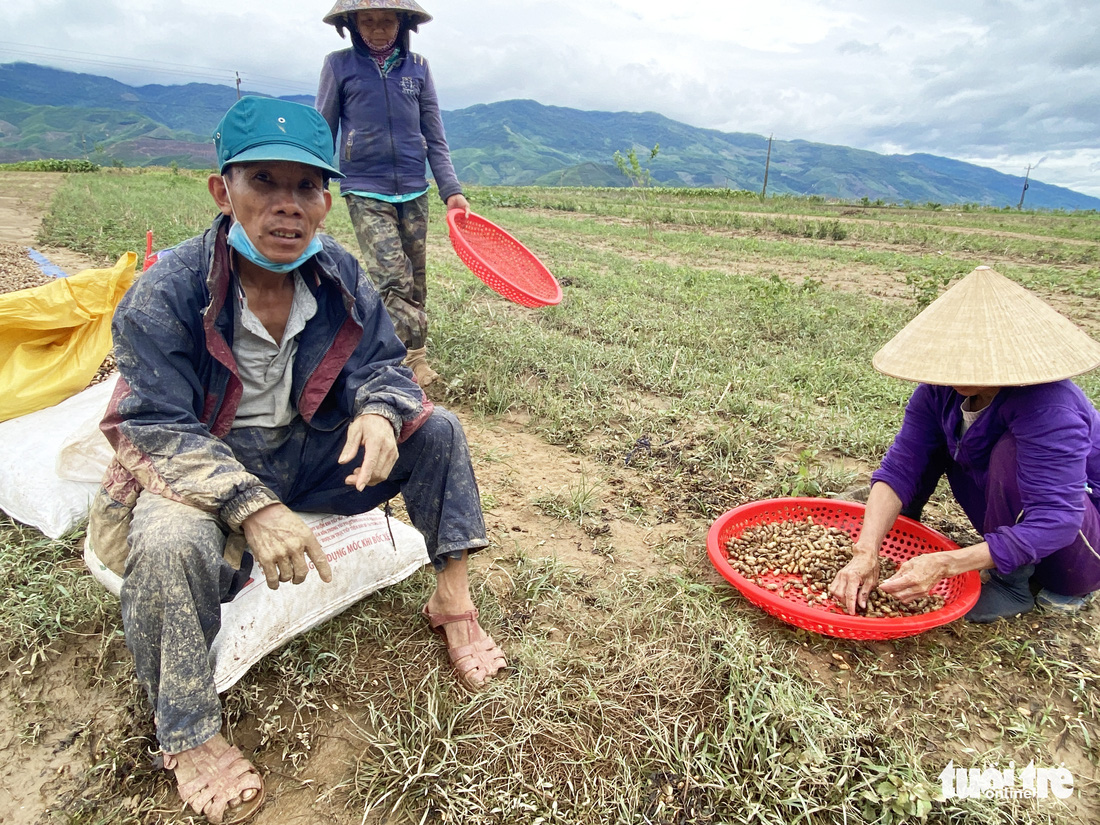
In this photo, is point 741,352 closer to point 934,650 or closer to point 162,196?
point 934,650

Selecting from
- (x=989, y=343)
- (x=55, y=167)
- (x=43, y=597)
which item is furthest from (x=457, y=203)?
(x=55, y=167)

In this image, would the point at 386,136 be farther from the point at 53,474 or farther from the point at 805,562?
the point at 805,562

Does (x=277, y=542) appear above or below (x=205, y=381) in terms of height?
below

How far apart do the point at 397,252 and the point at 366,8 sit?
3.69ft

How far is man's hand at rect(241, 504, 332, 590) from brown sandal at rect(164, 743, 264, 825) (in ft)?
1.38

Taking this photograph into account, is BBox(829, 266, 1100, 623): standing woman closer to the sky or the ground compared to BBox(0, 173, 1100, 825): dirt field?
closer to the sky

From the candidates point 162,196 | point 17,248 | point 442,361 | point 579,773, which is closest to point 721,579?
point 579,773

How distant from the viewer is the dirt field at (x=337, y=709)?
146cm

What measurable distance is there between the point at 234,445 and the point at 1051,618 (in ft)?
8.08

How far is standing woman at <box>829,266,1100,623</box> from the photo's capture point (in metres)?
1.67

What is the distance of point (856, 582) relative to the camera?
191 centimetres

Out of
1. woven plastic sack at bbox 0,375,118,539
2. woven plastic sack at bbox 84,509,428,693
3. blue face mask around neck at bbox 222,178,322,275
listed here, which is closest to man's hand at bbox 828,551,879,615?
woven plastic sack at bbox 84,509,428,693

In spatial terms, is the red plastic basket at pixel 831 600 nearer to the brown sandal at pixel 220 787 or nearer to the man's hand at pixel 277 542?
the man's hand at pixel 277 542

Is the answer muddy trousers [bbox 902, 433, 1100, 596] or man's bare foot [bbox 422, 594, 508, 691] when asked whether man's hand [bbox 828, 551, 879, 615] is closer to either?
muddy trousers [bbox 902, 433, 1100, 596]
